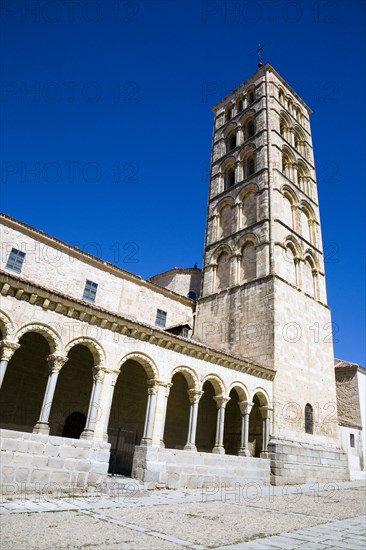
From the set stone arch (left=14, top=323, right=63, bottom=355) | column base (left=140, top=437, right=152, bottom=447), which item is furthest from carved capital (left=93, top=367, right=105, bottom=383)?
column base (left=140, top=437, right=152, bottom=447)

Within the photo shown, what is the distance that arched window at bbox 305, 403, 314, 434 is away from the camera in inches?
693

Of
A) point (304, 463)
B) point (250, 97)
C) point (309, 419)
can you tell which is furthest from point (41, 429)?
point (250, 97)

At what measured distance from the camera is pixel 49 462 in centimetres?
937

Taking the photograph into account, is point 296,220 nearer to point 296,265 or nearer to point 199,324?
point 296,265

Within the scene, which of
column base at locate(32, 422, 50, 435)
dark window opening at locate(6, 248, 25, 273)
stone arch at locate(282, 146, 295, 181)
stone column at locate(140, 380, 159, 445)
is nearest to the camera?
column base at locate(32, 422, 50, 435)

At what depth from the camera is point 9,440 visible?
8.95 m

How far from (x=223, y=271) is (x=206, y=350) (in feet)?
29.7

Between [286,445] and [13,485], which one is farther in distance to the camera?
[286,445]

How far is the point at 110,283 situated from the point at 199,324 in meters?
6.15

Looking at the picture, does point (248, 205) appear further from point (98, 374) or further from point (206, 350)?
point (98, 374)

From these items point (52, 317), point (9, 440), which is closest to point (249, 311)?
point (52, 317)

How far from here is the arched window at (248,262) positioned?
67.4 feet

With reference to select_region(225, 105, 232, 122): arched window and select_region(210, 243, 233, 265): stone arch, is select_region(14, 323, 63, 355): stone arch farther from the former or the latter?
select_region(225, 105, 232, 122): arched window

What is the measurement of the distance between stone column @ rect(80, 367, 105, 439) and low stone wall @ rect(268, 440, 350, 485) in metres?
8.29
